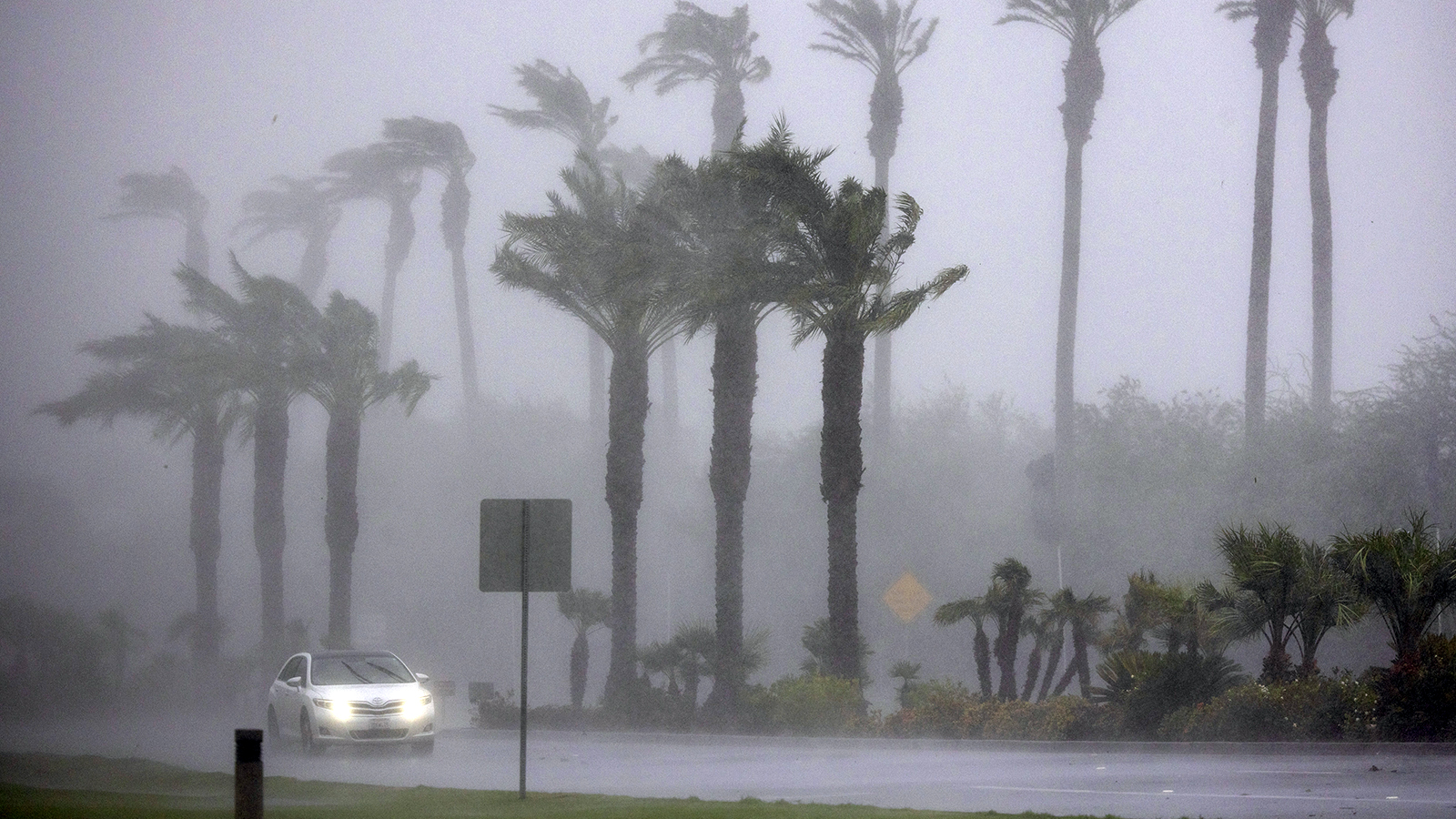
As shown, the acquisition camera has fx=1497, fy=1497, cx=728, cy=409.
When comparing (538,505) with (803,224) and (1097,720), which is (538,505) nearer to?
(1097,720)

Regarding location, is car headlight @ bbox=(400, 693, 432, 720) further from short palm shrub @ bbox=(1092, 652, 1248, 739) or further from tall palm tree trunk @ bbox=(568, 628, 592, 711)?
short palm shrub @ bbox=(1092, 652, 1248, 739)

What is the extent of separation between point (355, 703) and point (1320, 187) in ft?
124

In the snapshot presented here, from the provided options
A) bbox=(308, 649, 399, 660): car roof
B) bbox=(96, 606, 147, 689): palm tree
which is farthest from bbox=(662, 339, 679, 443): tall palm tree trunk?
bbox=(308, 649, 399, 660): car roof

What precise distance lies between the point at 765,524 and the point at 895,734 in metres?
36.2

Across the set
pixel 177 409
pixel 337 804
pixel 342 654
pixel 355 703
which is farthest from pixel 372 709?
pixel 177 409

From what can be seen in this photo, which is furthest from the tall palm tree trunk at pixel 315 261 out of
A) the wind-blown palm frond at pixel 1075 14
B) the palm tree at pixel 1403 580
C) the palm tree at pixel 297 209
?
the palm tree at pixel 1403 580

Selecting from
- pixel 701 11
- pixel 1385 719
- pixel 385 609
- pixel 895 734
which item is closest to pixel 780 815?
pixel 1385 719

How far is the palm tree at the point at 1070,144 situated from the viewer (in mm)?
49188

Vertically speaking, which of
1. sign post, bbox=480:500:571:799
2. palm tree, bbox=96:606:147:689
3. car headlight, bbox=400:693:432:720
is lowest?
palm tree, bbox=96:606:147:689

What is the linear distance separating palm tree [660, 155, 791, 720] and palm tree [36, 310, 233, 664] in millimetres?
24173

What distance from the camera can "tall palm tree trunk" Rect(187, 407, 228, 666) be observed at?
51312mm

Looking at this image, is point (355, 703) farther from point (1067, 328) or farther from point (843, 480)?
point (1067, 328)

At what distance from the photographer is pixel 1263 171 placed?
48.7 meters

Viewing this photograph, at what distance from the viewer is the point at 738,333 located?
31297 millimetres
